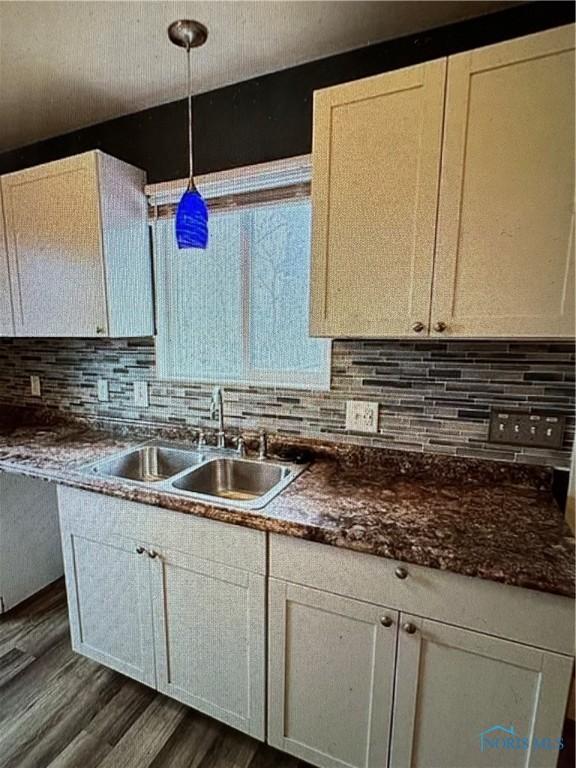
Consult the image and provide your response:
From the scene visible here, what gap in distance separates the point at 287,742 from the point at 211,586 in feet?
1.77

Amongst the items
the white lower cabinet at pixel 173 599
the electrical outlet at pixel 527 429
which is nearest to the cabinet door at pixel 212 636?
the white lower cabinet at pixel 173 599

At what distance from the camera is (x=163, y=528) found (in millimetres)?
1301

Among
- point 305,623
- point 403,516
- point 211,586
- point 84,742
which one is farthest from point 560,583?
point 84,742

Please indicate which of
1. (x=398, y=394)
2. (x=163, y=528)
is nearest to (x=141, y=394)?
(x=163, y=528)

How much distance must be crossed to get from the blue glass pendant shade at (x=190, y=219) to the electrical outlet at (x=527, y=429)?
1.21m

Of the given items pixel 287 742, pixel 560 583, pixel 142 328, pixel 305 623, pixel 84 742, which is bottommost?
pixel 84 742

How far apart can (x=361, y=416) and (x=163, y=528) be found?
0.82 m

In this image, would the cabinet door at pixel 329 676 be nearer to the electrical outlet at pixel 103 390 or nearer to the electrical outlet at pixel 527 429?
the electrical outlet at pixel 527 429

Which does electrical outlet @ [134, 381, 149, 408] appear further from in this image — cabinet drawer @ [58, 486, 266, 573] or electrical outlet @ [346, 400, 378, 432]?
electrical outlet @ [346, 400, 378, 432]

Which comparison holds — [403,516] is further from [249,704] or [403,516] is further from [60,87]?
[60,87]

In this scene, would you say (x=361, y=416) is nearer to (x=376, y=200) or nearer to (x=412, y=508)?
(x=412, y=508)

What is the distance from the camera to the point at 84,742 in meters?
1.37

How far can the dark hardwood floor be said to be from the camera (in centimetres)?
132

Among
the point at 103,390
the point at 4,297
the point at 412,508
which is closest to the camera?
the point at 412,508
